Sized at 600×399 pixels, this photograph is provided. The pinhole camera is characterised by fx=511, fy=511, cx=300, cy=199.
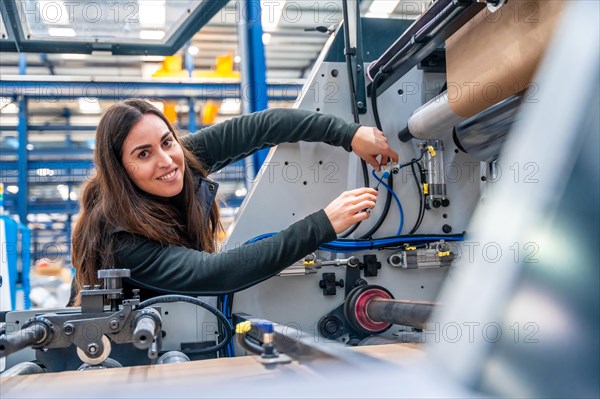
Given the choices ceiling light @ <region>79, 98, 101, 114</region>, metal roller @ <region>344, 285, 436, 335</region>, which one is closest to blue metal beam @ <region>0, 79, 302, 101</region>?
metal roller @ <region>344, 285, 436, 335</region>

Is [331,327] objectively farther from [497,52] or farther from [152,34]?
[152,34]

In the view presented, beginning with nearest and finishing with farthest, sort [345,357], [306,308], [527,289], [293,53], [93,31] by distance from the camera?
[527,289] → [345,357] → [306,308] → [93,31] → [293,53]

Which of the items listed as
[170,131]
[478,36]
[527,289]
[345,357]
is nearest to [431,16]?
[478,36]

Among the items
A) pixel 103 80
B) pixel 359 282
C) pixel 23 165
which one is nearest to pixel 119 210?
pixel 359 282

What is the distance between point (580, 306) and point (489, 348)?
2.7 inches

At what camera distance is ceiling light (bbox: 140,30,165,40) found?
7.19 feet

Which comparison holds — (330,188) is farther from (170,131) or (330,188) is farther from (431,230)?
(170,131)

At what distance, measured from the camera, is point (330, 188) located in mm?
1776

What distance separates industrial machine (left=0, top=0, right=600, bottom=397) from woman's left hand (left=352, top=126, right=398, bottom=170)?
3.7 inches

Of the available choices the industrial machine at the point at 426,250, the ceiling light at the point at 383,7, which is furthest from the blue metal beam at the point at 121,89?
the industrial machine at the point at 426,250

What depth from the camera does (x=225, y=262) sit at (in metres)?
1.39

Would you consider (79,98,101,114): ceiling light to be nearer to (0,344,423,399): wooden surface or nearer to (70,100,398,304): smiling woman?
(70,100,398,304): smiling woman

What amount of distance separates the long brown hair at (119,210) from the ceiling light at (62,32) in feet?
2.27

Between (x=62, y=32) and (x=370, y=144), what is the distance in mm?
1372
